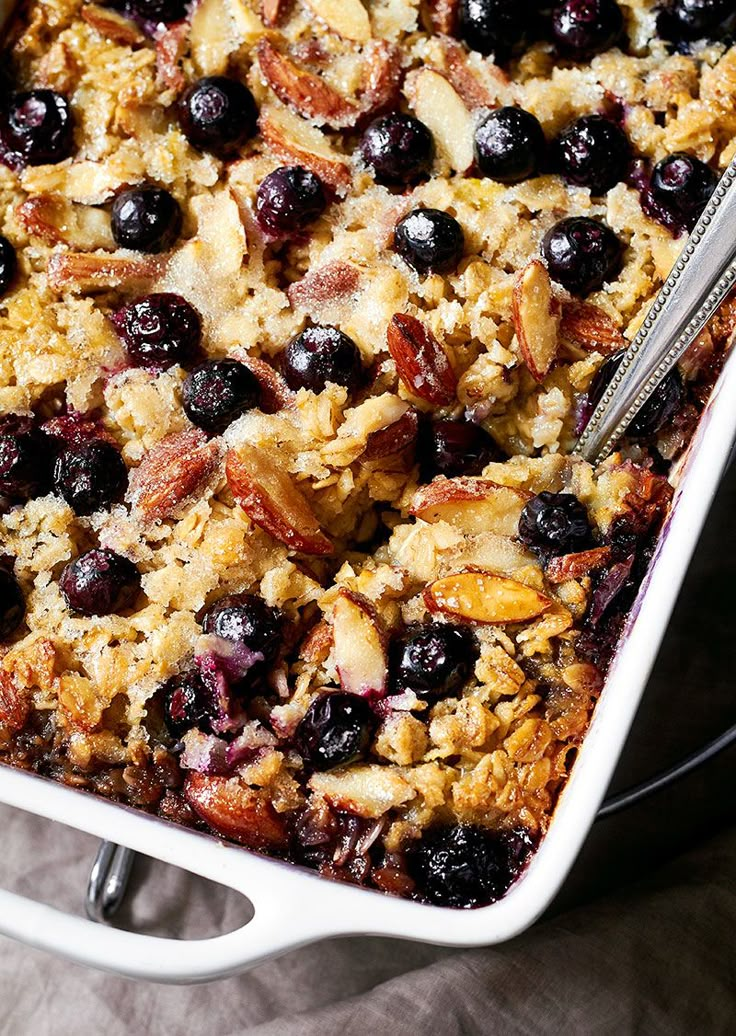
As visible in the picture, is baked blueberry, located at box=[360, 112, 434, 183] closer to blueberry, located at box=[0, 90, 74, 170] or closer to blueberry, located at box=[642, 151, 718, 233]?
blueberry, located at box=[642, 151, 718, 233]

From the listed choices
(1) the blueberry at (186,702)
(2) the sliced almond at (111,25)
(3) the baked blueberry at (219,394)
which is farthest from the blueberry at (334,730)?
(2) the sliced almond at (111,25)

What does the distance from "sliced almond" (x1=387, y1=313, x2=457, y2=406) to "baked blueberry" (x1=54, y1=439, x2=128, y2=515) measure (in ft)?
1.30

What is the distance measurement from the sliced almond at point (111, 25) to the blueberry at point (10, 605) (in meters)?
0.84

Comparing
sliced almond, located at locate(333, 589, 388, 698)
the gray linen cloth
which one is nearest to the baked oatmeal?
sliced almond, located at locate(333, 589, 388, 698)

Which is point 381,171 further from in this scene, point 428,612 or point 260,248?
point 428,612

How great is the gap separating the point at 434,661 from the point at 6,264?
83cm

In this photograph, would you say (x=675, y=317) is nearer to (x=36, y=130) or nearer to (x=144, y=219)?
(x=144, y=219)

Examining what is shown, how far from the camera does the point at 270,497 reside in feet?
4.75

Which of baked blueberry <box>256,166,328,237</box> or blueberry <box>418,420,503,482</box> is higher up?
baked blueberry <box>256,166,328,237</box>

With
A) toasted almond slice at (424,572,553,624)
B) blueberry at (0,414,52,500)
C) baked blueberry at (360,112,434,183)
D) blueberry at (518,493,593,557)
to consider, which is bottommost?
blueberry at (0,414,52,500)

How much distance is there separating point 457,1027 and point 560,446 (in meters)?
0.89

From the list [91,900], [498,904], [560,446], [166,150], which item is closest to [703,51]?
[560,446]

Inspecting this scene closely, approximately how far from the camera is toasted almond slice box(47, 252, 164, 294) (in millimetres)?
1604

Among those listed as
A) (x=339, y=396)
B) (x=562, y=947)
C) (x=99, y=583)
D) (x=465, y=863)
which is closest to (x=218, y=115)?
(x=339, y=396)
